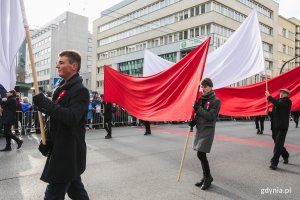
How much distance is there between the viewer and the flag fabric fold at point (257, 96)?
6.68m

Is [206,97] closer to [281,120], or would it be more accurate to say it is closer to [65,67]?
[281,120]

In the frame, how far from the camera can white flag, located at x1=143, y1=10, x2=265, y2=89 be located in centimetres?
641

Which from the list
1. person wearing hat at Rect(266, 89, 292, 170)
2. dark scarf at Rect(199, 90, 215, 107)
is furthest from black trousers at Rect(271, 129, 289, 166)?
dark scarf at Rect(199, 90, 215, 107)

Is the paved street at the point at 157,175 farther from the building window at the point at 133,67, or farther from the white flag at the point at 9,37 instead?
the building window at the point at 133,67

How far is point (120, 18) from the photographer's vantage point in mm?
53062

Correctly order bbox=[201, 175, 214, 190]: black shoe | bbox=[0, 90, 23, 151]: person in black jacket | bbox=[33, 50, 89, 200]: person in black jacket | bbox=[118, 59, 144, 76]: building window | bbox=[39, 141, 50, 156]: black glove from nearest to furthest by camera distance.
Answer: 1. bbox=[33, 50, 89, 200]: person in black jacket
2. bbox=[39, 141, 50, 156]: black glove
3. bbox=[201, 175, 214, 190]: black shoe
4. bbox=[0, 90, 23, 151]: person in black jacket
5. bbox=[118, 59, 144, 76]: building window

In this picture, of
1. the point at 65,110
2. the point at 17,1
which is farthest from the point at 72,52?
the point at 17,1

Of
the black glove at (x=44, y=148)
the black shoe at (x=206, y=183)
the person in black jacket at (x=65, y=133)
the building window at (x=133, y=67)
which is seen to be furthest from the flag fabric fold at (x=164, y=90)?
the building window at (x=133, y=67)

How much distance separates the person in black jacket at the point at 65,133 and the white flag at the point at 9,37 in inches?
28.4

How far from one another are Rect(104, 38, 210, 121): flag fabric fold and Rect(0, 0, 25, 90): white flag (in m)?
2.84

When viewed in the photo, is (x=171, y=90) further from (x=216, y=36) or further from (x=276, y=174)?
(x=216, y=36)

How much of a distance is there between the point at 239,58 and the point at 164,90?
79.4 inches

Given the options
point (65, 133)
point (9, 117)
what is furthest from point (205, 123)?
point (9, 117)

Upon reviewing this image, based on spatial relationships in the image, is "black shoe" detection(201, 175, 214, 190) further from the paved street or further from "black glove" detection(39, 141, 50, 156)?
"black glove" detection(39, 141, 50, 156)
